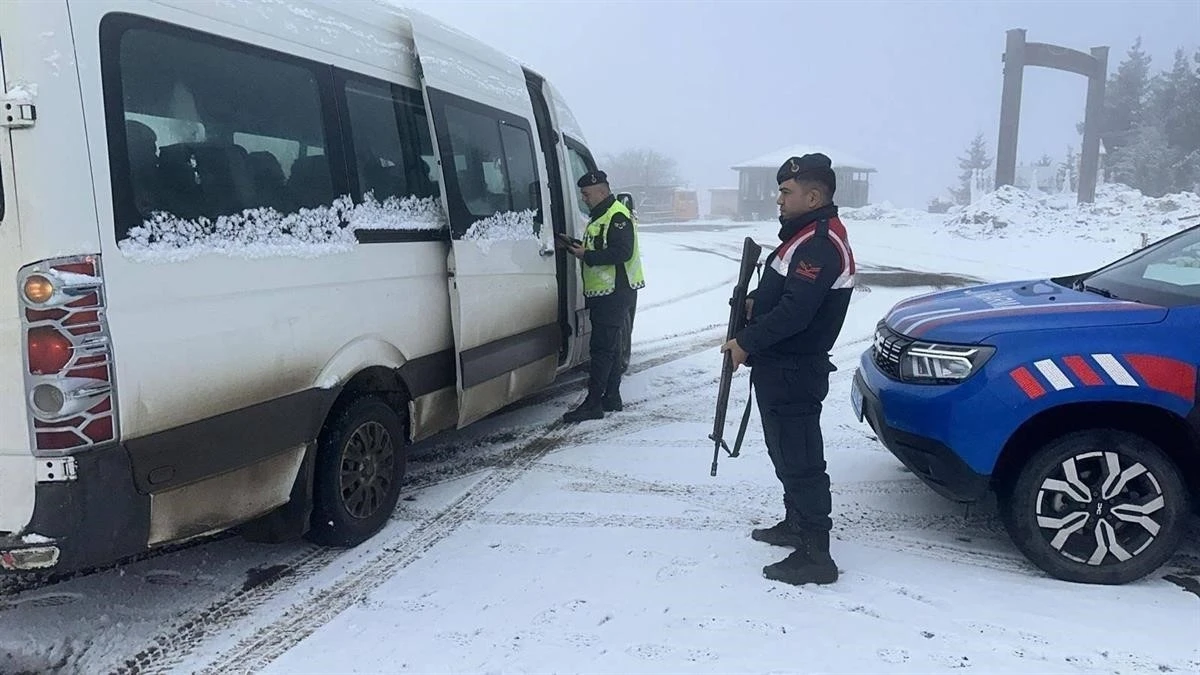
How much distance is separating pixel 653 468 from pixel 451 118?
7.60ft

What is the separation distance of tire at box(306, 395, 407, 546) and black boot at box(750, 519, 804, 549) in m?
1.78

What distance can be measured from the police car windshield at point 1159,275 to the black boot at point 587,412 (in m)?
3.23

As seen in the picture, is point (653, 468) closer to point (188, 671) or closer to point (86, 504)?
point (188, 671)

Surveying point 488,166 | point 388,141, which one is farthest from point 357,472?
Result: point 488,166

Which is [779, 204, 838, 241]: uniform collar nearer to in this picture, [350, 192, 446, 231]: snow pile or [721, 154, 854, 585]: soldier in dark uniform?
[721, 154, 854, 585]: soldier in dark uniform

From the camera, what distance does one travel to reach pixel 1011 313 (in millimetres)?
3695

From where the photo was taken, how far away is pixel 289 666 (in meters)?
2.90

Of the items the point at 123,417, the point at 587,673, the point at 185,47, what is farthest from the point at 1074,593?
the point at 185,47

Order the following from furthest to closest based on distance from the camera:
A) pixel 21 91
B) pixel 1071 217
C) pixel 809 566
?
pixel 1071 217 < pixel 809 566 < pixel 21 91

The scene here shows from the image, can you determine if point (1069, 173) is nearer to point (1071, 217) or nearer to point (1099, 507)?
point (1071, 217)

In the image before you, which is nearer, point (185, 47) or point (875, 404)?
point (185, 47)

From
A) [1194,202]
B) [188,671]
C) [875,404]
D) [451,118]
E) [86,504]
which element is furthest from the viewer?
[1194,202]

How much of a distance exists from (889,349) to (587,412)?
8.74ft

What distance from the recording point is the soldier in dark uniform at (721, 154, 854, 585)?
131 inches
